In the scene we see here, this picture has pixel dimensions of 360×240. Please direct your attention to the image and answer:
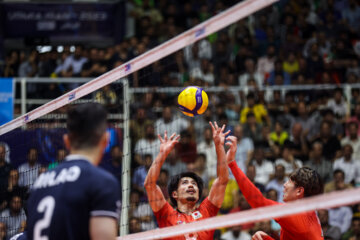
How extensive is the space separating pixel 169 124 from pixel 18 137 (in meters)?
3.10

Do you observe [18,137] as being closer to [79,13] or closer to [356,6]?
[79,13]

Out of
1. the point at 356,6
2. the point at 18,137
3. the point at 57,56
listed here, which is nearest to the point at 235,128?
the point at 18,137

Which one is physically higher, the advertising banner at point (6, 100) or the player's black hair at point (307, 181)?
the advertising banner at point (6, 100)

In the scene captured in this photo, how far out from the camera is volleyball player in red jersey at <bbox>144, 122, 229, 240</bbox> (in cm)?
564

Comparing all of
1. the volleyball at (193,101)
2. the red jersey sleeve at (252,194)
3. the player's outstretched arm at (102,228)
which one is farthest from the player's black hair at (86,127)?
the volleyball at (193,101)

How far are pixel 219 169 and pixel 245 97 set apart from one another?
22.9ft

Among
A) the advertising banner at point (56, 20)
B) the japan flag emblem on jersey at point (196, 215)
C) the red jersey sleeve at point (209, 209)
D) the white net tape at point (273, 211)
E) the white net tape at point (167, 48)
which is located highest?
the advertising banner at point (56, 20)

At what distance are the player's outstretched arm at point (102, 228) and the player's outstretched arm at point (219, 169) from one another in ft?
8.50

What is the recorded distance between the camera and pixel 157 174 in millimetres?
Answer: 5602

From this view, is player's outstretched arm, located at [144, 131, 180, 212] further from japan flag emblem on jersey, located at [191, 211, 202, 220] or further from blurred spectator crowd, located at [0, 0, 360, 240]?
blurred spectator crowd, located at [0, 0, 360, 240]

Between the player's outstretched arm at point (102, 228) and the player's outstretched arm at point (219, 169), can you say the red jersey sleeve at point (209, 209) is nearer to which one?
the player's outstretched arm at point (219, 169)

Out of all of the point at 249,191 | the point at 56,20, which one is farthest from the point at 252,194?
the point at 56,20

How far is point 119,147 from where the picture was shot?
10445mm

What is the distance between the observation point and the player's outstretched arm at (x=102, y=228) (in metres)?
3.19
